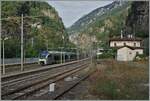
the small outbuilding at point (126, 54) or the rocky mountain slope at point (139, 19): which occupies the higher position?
the rocky mountain slope at point (139, 19)

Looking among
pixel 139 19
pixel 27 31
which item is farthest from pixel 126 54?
pixel 27 31

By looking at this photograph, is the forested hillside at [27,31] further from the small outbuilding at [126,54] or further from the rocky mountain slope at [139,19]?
the rocky mountain slope at [139,19]

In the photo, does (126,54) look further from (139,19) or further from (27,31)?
(27,31)

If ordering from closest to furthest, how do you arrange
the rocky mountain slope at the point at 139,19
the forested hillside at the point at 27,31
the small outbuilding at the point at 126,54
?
the forested hillside at the point at 27,31, the small outbuilding at the point at 126,54, the rocky mountain slope at the point at 139,19

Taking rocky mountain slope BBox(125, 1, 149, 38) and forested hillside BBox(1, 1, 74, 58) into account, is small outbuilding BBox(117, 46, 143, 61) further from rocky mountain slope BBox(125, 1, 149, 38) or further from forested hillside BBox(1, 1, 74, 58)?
forested hillside BBox(1, 1, 74, 58)

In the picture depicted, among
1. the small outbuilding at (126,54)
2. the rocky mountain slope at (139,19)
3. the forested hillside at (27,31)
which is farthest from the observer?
the rocky mountain slope at (139,19)

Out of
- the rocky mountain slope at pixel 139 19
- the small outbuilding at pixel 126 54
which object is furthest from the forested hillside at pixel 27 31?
the rocky mountain slope at pixel 139 19

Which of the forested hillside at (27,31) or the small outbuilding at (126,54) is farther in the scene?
the small outbuilding at (126,54)

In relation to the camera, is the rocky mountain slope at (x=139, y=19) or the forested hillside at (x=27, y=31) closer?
the forested hillside at (x=27, y=31)

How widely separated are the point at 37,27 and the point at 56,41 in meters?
8.89

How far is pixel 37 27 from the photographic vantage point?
380 feet

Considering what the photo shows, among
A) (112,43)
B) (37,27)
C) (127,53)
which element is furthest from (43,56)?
(112,43)

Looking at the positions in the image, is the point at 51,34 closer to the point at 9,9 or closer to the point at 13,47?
the point at 9,9

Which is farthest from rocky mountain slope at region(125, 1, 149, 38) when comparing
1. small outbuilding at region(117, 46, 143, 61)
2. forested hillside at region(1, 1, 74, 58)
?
forested hillside at region(1, 1, 74, 58)
